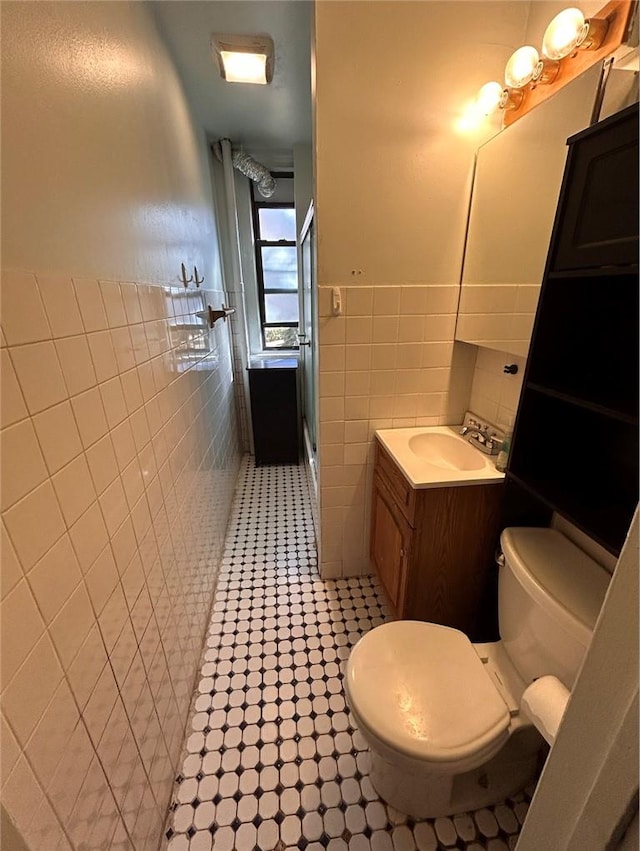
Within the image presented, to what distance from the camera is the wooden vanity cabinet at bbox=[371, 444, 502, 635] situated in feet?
4.15

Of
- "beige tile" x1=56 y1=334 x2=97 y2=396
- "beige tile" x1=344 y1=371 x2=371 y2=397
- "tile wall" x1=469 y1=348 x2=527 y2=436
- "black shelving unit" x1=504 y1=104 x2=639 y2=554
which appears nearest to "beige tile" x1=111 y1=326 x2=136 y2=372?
"beige tile" x1=56 y1=334 x2=97 y2=396

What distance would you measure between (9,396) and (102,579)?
0.43m

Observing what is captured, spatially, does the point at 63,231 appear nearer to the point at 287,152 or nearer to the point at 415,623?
the point at 415,623

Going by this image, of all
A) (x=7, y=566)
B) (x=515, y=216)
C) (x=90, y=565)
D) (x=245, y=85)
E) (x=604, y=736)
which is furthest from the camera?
(x=245, y=85)

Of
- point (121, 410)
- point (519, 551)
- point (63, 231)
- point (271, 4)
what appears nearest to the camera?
point (63, 231)

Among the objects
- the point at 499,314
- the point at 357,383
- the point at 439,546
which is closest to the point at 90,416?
the point at 357,383

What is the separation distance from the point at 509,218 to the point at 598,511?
0.95 meters

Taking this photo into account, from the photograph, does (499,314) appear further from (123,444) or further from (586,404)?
(123,444)

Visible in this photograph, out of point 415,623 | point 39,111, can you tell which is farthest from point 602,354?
point 39,111

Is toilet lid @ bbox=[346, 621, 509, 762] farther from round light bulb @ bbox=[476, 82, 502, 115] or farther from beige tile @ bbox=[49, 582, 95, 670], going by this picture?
round light bulb @ bbox=[476, 82, 502, 115]

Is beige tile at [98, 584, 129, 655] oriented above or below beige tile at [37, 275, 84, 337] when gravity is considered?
below

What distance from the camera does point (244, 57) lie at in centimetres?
158

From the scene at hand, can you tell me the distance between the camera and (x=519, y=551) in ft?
3.33

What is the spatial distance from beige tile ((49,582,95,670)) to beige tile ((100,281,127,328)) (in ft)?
1.97
